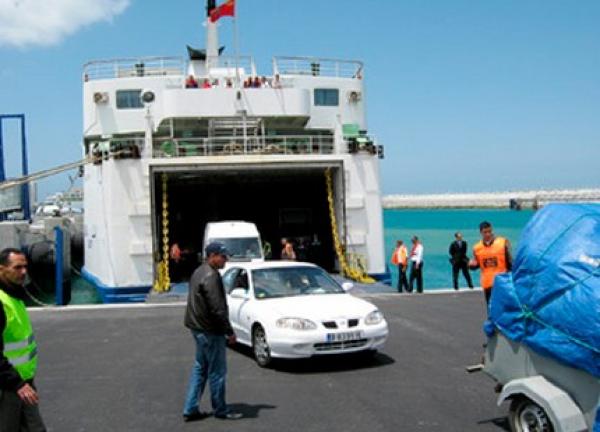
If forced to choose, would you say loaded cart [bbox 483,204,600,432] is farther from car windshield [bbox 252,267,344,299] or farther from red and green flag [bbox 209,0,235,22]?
red and green flag [bbox 209,0,235,22]

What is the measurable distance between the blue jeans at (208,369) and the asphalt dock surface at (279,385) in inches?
8.0

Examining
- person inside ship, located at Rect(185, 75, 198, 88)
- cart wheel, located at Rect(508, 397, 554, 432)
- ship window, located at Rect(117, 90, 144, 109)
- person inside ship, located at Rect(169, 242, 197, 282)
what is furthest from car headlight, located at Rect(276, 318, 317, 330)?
ship window, located at Rect(117, 90, 144, 109)

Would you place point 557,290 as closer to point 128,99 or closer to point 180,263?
point 180,263

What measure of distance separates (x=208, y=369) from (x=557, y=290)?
3.26 m

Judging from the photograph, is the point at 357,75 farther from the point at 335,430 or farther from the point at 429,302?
the point at 335,430

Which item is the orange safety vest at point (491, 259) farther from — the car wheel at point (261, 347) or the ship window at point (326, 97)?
the ship window at point (326, 97)

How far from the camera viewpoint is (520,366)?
17.7ft

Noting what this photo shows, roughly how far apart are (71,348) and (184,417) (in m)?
4.69

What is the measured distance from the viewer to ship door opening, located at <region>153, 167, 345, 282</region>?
23.8 metres

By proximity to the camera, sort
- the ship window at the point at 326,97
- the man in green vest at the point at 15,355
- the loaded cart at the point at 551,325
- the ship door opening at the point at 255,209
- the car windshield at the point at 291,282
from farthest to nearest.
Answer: the ship window at the point at 326,97
the ship door opening at the point at 255,209
the car windshield at the point at 291,282
the loaded cart at the point at 551,325
the man in green vest at the point at 15,355

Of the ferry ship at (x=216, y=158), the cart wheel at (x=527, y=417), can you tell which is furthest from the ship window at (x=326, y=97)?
the cart wheel at (x=527, y=417)

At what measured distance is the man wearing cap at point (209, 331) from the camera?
6.25 meters

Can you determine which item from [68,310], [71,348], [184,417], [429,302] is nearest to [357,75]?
[429,302]

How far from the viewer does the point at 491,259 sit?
8.73 meters
